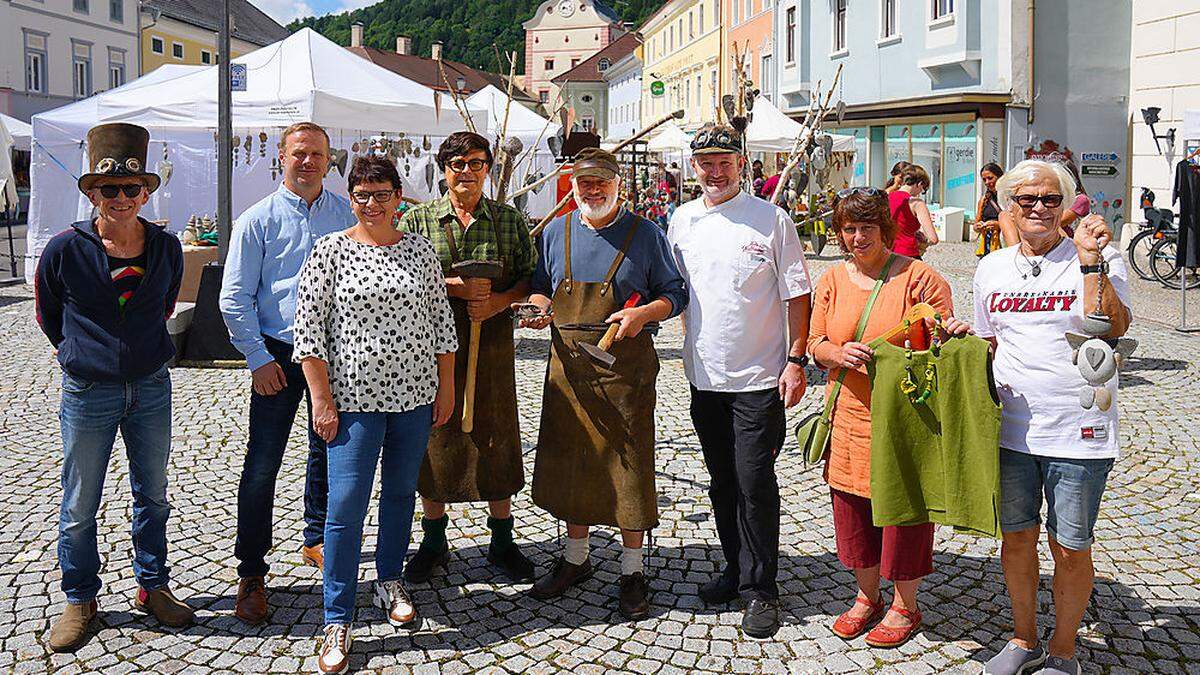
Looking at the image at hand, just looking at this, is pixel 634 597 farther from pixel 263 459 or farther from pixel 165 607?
pixel 165 607

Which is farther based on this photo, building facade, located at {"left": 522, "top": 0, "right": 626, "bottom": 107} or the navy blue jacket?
building facade, located at {"left": 522, "top": 0, "right": 626, "bottom": 107}

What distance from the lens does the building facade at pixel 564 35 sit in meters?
104

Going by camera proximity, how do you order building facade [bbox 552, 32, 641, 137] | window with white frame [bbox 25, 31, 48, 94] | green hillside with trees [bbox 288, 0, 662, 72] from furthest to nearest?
green hillside with trees [bbox 288, 0, 662, 72] < building facade [bbox 552, 32, 641, 137] < window with white frame [bbox 25, 31, 48, 94]

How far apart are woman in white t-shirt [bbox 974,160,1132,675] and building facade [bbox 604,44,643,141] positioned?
211ft

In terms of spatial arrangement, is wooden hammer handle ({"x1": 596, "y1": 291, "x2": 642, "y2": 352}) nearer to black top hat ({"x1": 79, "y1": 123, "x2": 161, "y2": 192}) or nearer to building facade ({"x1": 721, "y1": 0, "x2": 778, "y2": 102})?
black top hat ({"x1": 79, "y1": 123, "x2": 161, "y2": 192})

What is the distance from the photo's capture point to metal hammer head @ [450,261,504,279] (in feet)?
13.5

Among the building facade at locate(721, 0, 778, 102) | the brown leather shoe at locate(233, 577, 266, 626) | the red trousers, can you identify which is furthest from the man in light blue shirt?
the building facade at locate(721, 0, 778, 102)

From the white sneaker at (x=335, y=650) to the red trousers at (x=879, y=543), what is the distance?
70.1 inches

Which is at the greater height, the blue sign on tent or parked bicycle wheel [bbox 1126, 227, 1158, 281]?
the blue sign on tent

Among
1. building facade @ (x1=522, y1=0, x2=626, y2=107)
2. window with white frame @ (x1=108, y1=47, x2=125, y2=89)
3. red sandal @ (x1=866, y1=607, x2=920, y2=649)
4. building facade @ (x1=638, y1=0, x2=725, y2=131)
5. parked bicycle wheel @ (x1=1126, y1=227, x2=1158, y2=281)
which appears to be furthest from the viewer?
building facade @ (x1=522, y1=0, x2=626, y2=107)

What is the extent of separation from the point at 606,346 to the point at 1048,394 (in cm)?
153

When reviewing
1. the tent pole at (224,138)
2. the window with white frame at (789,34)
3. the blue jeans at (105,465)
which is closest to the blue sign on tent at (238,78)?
the tent pole at (224,138)

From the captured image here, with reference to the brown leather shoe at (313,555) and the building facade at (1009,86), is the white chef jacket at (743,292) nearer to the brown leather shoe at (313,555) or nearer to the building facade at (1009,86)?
the brown leather shoe at (313,555)

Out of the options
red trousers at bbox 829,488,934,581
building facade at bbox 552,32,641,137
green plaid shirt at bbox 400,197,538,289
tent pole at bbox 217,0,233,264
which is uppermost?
building facade at bbox 552,32,641,137
